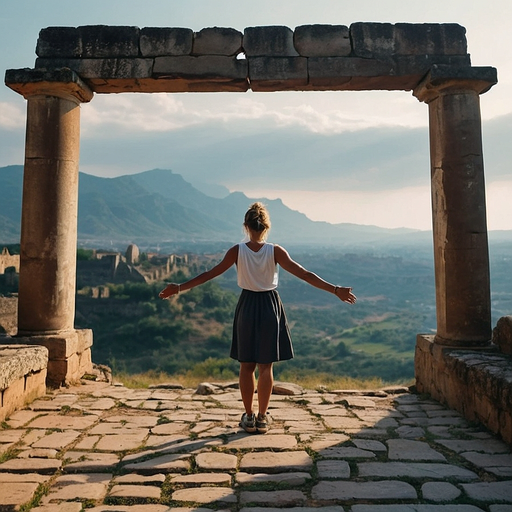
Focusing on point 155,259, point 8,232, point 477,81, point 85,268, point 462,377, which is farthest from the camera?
point 8,232

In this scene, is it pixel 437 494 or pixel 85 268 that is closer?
pixel 437 494

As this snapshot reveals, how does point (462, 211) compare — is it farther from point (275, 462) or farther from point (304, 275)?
point (275, 462)

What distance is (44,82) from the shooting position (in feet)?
18.9

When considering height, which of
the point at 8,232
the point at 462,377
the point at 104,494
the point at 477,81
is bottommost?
the point at 104,494

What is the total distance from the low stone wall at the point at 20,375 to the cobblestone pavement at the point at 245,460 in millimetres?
140

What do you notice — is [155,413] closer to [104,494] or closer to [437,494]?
[104,494]

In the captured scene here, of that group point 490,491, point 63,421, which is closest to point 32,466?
point 63,421

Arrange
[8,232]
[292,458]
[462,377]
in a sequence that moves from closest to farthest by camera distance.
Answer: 1. [292,458]
2. [462,377]
3. [8,232]

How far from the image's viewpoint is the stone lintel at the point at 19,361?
4484 mm

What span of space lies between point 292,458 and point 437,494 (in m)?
0.97

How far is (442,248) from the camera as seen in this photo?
226 inches

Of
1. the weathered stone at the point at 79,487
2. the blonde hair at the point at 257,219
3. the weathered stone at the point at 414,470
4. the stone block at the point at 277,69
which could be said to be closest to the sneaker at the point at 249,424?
the weathered stone at the point at 414,470

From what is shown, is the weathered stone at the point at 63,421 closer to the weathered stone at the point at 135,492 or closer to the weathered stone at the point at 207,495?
the weathered stone at the point at 135,492

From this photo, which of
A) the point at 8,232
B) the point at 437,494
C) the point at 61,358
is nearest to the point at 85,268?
the point at 61,358
